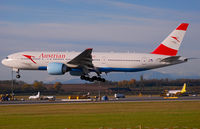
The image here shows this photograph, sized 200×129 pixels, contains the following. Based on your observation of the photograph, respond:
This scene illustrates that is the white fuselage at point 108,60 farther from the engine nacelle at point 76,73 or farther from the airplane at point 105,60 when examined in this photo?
the engine nacelle at point 76,73

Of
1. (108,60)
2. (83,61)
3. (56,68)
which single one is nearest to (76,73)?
(83,61)

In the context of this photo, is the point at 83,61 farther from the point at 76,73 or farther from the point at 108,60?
the point at 108,60

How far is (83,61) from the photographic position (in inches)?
2227

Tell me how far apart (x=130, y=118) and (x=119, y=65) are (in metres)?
22.0

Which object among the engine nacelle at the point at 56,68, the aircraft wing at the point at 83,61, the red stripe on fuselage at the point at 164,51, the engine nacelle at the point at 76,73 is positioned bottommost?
the engine nacelle at the point at 76,73

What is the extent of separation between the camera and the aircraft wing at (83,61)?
5542 centimetres

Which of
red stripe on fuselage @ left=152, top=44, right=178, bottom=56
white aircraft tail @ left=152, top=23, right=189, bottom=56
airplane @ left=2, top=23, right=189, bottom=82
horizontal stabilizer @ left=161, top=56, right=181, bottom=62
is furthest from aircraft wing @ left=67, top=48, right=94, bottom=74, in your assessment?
horizontal stabilizer @ left=161, top=56, right=181, bottom=62

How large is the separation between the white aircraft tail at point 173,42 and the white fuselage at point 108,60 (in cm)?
157

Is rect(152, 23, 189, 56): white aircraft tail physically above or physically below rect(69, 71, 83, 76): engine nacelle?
above

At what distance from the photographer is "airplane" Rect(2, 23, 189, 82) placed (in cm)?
5762

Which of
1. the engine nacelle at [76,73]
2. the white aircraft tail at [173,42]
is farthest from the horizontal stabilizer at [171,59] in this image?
the engine nacelle at [76,73]

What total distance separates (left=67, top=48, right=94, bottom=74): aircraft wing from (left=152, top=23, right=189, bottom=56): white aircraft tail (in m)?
11.8

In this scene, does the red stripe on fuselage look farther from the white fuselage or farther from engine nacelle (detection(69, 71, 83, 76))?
engine nacelle (detection(69, 71, 83, 76))

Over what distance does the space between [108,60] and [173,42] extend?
12.0 meters
